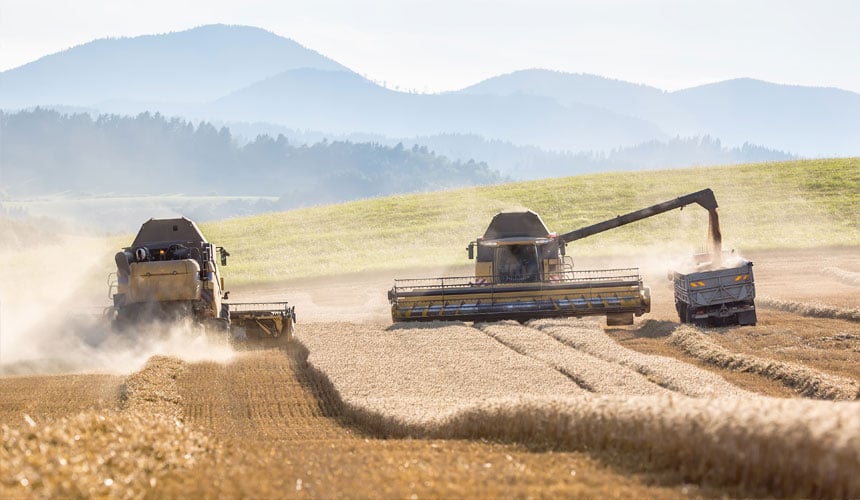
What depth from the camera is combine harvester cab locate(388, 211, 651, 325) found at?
32.5 metres

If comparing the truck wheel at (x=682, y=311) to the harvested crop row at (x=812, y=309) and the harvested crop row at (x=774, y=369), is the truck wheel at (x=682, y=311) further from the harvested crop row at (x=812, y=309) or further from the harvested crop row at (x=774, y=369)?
the harvested crop row at (x=812, y=309)

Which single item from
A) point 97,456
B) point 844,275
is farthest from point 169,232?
point 844,275

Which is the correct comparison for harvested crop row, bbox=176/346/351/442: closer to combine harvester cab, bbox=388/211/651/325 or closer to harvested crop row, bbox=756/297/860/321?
combine harvester cab, bbox=388/211/651/325

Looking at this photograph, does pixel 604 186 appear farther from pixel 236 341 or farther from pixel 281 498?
pixel 281 498

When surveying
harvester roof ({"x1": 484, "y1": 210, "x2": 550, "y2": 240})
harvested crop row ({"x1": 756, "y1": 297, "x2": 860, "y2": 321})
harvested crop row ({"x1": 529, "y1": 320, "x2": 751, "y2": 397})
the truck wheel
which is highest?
harvester roof ({"x1": 484, "y1": 210, "x2": 550, "y2": 240})

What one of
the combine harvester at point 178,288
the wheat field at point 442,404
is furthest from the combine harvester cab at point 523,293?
the combine harvester at point 178,288

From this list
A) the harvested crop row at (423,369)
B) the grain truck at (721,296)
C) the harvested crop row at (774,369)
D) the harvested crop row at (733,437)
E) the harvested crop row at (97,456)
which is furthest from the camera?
the grain truck at (721,296)

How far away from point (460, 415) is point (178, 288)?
52.1 feet

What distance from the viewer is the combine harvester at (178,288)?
1146 inches

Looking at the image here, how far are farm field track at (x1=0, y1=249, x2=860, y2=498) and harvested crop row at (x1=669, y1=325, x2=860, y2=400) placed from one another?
0.09 meters

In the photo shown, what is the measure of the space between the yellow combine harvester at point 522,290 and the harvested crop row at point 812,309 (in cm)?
Answer: 297

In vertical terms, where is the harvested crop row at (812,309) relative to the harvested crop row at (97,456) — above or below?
below

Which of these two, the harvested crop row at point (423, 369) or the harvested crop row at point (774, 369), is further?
the harvested crop row at point (774, 369)

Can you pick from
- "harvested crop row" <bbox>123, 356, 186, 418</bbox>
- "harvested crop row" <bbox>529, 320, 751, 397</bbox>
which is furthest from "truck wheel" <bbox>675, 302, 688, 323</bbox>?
"harvested crop row" <bbox>123, 356, 186, 418</bbox>
